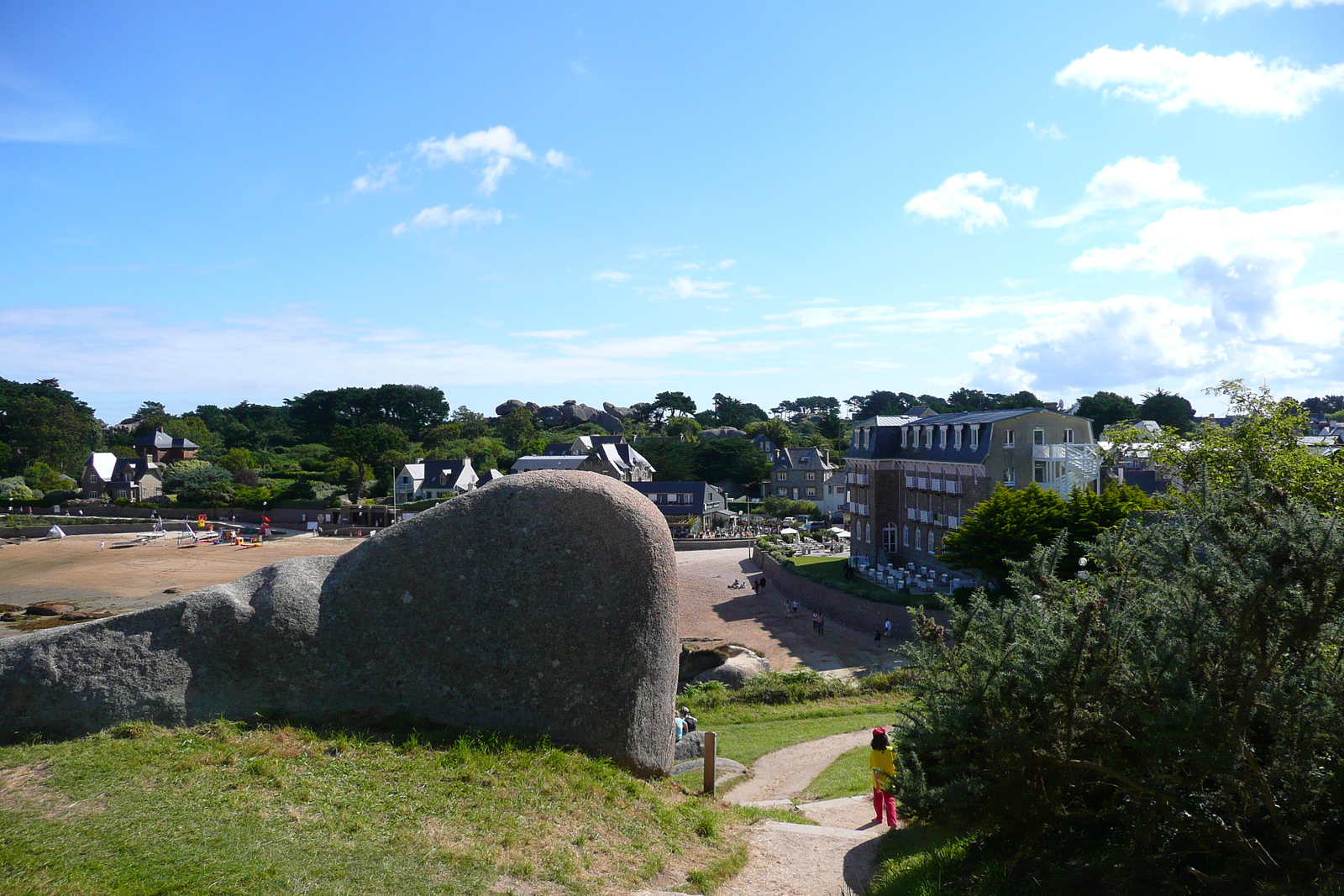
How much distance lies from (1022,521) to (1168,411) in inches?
3490

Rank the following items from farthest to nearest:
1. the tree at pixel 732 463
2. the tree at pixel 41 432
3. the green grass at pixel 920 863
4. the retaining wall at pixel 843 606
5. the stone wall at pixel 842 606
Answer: the tree at pixel 41 432 < the tree at pixel 732 463 < the stone wall at pixel 842 606 < the retaining wall at pixel 843 606 < the green grass at pixel 920 863

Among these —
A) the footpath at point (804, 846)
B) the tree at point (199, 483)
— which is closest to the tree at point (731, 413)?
the tree at point (199, 483)

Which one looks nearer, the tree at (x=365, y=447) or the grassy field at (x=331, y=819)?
the grassy field at (x=331, y=819)

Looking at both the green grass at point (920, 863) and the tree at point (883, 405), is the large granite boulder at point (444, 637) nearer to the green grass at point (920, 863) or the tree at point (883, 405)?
the green grass at point (920, 863)

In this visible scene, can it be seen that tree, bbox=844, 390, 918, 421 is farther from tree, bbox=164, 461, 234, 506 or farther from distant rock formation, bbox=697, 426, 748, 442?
tree, bbox=164, 461, 234, 506

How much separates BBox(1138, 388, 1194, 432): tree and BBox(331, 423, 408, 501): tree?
98987 mm

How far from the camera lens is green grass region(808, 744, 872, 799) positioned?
14422mm

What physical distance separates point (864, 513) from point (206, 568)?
48.5 metres

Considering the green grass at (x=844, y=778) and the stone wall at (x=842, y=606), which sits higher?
the green grass at (x=844, y=778)

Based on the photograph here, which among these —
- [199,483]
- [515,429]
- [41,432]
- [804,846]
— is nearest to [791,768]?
[804,846]

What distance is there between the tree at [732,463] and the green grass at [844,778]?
291ft

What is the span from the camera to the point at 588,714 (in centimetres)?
1191

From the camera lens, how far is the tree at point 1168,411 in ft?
347

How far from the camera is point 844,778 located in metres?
15.3
